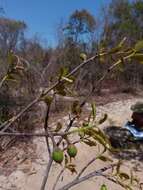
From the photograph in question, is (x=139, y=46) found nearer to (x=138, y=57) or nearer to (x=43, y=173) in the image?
(x=138, y=57)

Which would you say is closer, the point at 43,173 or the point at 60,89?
the point at 60,89

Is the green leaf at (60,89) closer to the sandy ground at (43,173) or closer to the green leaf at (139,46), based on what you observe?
the green leaf at (139,46)

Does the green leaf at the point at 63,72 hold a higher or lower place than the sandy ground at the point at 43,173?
higher

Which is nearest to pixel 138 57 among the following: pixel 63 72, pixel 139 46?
pixel 139 46

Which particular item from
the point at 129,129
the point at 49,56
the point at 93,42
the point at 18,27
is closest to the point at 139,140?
the point at 129,129

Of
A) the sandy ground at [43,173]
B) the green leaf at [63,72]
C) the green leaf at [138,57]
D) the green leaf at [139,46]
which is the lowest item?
the sandy ground at [43,173]

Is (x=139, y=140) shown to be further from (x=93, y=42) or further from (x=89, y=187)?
(x=93, y=42)

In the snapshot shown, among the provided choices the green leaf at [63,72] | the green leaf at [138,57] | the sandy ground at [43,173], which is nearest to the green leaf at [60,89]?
the green leaf at [63,72]

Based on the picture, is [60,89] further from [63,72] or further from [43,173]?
[43,173]

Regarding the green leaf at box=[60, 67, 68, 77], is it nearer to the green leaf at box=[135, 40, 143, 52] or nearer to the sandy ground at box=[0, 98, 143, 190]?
the green leaf at box=[135, 40, 143, 52]

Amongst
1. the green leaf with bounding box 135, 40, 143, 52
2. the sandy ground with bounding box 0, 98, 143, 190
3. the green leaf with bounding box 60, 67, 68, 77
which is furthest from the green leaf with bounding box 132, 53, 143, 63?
the sandy ground with bounding box 0, 98, 143, 190

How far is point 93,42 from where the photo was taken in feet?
38.8

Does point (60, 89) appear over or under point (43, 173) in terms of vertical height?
over

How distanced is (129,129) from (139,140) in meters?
0.22
